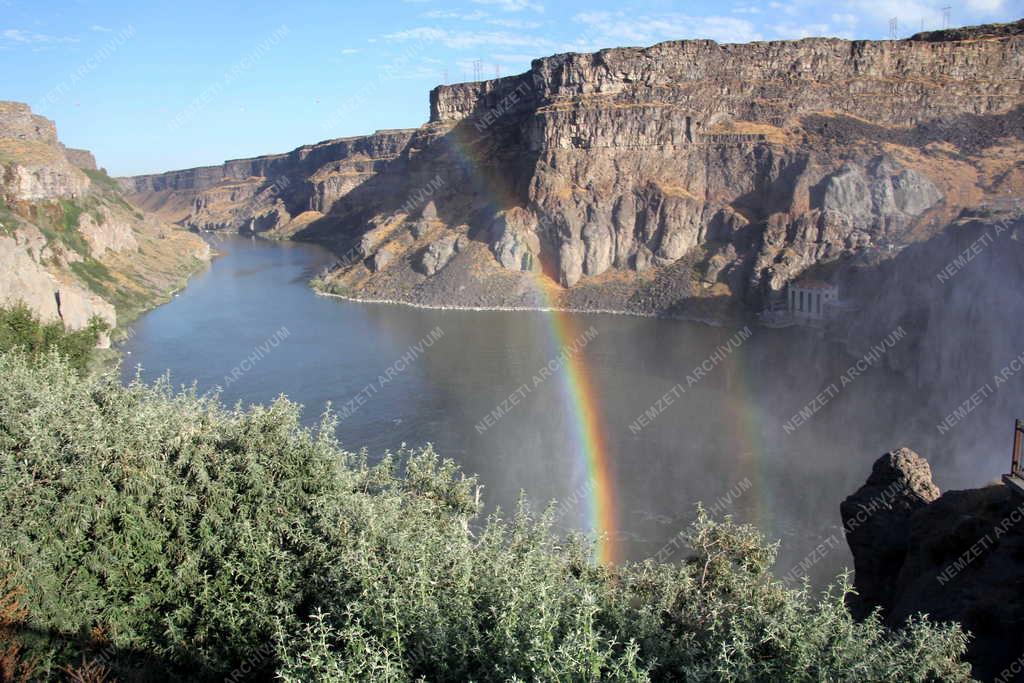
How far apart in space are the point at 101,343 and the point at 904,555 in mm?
38175

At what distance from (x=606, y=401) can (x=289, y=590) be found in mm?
26623

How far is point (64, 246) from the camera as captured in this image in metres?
52.8

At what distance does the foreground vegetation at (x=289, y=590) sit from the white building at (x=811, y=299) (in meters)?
38.6

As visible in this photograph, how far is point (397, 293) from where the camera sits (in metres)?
62.1

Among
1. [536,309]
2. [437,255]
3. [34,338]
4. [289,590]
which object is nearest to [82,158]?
[437,255]

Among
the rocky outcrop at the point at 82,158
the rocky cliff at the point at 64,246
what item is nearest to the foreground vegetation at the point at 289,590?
the rocky cliff at the point at 64,246

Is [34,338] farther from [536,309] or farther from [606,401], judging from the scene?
[536,309]

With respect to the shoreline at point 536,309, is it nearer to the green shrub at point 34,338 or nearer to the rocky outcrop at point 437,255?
the rocky outcrop at point 437,255

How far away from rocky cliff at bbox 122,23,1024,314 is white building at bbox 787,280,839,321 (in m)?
1.79

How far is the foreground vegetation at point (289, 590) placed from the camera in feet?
19.5

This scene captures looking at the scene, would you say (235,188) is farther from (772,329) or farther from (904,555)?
(904,555)

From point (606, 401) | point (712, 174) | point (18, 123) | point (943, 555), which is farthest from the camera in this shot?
point (18, 123)

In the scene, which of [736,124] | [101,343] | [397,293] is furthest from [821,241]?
[101,343]

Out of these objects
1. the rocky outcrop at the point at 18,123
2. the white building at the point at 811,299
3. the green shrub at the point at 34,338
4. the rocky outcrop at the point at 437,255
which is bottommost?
the white building at the point at 811,299
